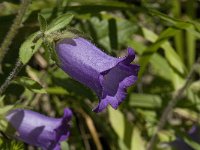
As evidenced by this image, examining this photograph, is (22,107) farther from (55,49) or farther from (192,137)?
(192,137)

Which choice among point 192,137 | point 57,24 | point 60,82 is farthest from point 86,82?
point 192,137

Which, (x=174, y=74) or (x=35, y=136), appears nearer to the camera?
(x=35, y=136)

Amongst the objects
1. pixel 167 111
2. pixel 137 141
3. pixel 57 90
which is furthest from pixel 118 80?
pixel 137 141

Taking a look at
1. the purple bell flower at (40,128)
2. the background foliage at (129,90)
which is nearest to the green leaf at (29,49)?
the purple bell flower at (40,128)

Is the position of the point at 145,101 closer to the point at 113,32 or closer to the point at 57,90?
the point at 113,32

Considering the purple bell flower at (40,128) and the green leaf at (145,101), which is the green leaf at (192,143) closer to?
the green leaf at (145,101)
